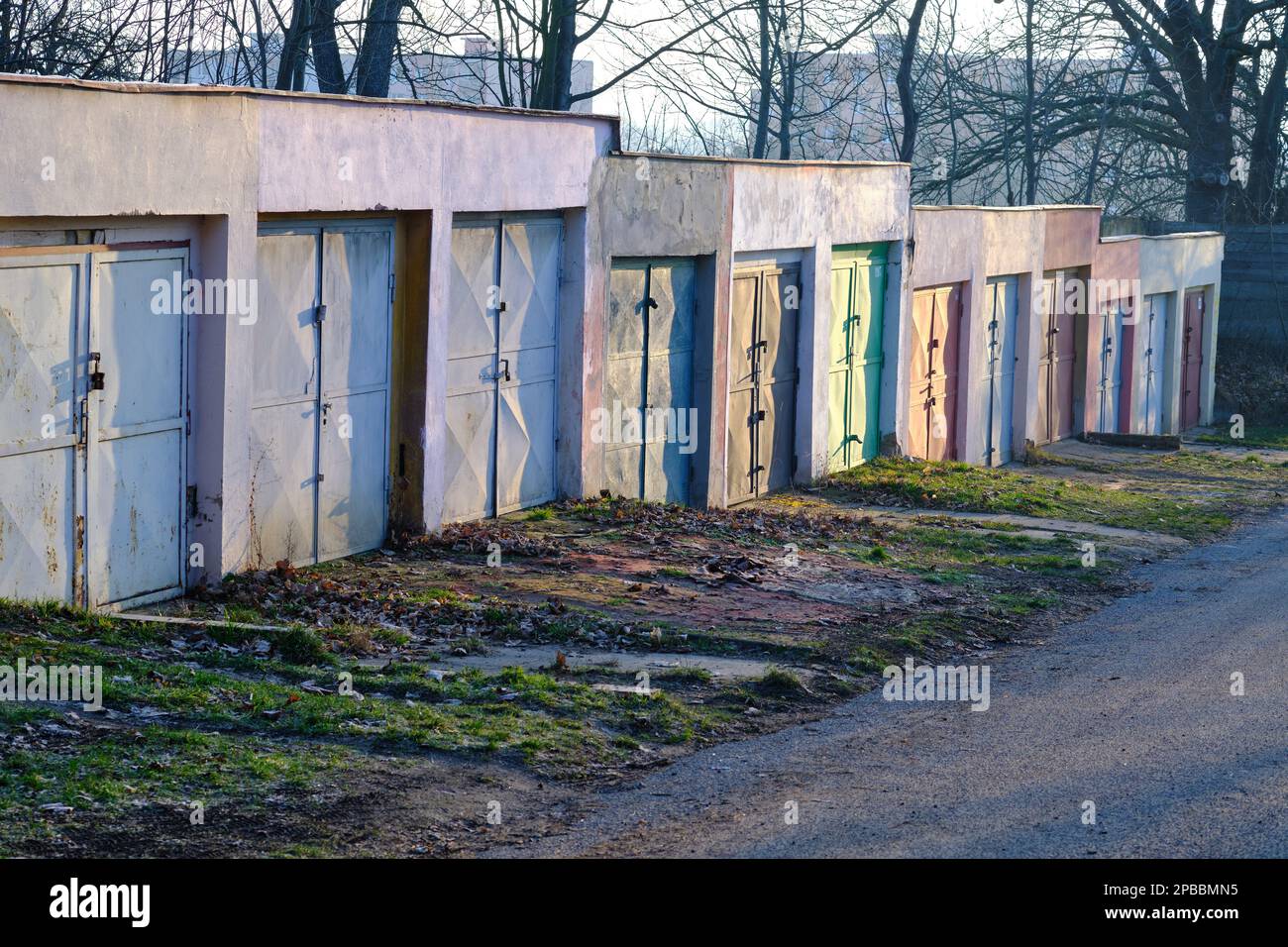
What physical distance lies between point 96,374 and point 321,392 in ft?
7.55

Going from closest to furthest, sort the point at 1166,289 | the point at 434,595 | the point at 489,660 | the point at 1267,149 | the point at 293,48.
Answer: the point at 489,660 → the point at 434,595 → the point at 293,48 → the point at 1166,289 → the point at 1267,149

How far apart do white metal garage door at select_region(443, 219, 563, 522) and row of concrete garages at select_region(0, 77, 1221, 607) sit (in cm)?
3

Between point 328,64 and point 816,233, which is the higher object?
point 328,64

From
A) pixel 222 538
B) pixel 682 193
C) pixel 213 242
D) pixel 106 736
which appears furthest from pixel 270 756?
pixel 682 193

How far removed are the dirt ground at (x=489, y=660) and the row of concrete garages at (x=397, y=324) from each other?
560mm

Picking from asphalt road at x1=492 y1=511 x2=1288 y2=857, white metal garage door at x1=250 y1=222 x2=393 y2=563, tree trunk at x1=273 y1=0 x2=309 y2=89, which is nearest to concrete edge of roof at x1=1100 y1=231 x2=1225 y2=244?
tree trunk at x1=273 y1=0 x2=309 y2=89

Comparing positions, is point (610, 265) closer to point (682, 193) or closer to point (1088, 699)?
point (682, 193)

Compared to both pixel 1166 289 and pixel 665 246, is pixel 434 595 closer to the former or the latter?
pixel 665 246

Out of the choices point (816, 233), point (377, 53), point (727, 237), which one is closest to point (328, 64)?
point (377, 53)

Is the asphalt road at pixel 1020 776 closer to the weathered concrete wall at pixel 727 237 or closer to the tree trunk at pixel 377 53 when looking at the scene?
the weathered concrete wall at pixel 727 237

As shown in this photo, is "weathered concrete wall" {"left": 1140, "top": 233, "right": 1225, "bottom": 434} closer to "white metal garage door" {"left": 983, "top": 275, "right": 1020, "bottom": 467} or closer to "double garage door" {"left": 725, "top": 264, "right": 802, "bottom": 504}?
"white metal garage door" {"left": 983, "top": 275, "right": 1020, "bottom": 467}

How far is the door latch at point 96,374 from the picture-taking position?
9.64m

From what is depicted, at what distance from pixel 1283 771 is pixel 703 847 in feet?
10.5

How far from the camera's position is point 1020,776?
765 centimetres
